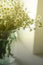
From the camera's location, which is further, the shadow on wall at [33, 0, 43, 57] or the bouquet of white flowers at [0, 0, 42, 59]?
the shadow on wall at [33, 0, 43, 57]

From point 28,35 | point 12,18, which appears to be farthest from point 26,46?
point 12,18

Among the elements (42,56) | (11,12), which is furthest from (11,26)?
(42,56)

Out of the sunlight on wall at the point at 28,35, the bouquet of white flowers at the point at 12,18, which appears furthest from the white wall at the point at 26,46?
the bouquet of white flowers at the point at 12,18

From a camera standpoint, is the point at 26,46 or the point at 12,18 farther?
the point at 26,46

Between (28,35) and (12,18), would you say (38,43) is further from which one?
(12,18)

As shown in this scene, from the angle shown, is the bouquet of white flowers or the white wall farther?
the white wall

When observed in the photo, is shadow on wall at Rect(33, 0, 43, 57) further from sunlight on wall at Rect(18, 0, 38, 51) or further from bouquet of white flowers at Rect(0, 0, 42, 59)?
bouquet of white flowers at Rect(0, 0, 42, 59)

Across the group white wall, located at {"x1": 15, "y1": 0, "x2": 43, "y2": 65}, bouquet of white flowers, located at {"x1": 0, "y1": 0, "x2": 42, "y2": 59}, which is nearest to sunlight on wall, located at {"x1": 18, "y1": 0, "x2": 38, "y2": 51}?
white wall, located at {"x1": 15, "y1": 0, "x2": 43, "y2": 65}

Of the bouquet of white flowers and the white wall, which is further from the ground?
the bouquet of white flowers

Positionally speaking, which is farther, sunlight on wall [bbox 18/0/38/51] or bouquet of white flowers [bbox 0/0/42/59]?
sunlight on wall [bbox 18/0/38/51]

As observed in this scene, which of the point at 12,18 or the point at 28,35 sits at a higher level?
the point at 12,18

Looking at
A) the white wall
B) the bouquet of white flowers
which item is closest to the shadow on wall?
the white wall

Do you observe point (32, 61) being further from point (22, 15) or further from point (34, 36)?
Result: point (22, 15)

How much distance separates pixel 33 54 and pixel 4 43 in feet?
1.02
